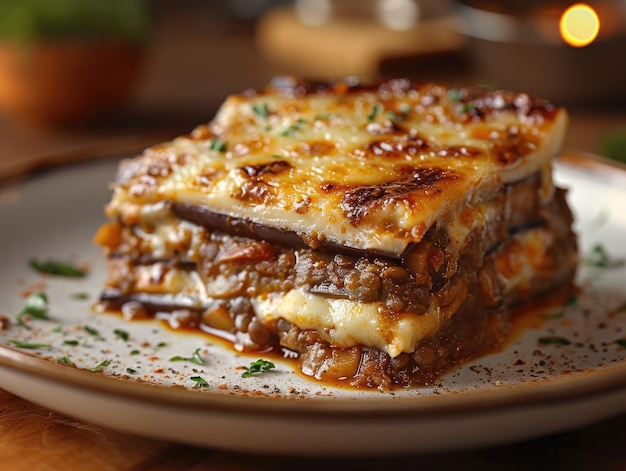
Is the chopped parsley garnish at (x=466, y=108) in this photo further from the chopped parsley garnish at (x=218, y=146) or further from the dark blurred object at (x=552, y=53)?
the dark blurred object at (x=552, y=53)

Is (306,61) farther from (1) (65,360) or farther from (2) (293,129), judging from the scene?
(1) (65,360)

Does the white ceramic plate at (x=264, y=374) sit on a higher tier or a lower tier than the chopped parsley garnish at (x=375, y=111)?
lower

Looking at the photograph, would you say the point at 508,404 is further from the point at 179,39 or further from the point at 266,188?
the point at 179,39

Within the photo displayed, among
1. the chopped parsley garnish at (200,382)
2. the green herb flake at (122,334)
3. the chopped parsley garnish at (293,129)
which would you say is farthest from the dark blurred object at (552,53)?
the chopped parsley garnish at (200,382)

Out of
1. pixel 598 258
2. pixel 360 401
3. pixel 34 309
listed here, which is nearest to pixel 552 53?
pixel 598 258

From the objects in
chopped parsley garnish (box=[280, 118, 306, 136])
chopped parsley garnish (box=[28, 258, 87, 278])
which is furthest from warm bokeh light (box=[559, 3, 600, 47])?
chopped parsley garnish (box=[28, 258, 87, 278])

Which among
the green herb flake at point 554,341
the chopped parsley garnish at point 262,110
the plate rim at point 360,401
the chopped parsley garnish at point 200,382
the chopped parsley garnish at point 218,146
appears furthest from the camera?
the chopped parsley garnish at point 262,110

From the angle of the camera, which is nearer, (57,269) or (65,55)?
(57,269)
